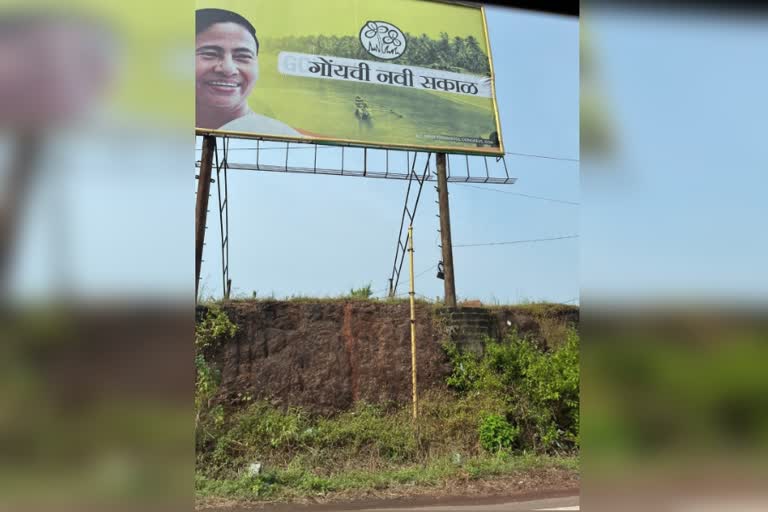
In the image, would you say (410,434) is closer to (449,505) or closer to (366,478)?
(366,478)

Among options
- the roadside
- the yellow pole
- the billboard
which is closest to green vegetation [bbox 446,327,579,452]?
the yellow pole

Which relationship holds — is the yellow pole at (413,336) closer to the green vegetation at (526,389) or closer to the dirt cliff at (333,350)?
the dirt cliff at (333,350)

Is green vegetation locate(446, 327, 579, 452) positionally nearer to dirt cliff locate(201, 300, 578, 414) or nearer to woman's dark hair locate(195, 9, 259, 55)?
dirt cliff locate(201, 300, 578, 414)

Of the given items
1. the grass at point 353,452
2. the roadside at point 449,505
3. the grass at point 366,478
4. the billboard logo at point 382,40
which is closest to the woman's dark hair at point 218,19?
the billboard logo at point 382,40

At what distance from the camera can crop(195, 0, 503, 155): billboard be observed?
21.8ft

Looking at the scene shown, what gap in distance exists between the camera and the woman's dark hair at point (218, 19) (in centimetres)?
646

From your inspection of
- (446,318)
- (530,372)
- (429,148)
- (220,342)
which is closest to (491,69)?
(429,148)

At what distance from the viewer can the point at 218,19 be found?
21.5 ft

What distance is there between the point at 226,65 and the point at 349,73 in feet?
4.52

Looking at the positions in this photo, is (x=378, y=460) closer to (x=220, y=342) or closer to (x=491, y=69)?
(x=220, y=342)

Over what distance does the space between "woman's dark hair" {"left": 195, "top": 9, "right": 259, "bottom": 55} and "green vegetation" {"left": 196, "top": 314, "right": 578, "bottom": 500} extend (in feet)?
9.54

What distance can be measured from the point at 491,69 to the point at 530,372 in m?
3.67

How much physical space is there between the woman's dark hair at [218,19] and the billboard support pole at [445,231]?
246cm

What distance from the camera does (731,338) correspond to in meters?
1.36
